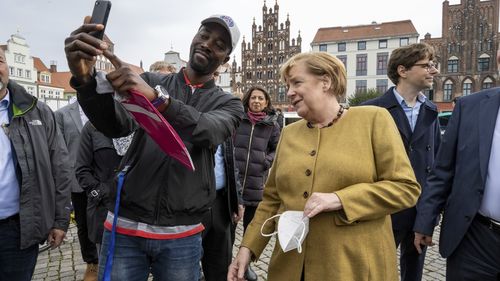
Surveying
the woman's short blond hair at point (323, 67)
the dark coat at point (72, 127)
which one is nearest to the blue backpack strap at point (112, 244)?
the woman's short blond hair at point (323, 67)

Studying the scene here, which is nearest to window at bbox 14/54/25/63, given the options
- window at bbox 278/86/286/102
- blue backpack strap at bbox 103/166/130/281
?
window at bbox 278/86/286/102

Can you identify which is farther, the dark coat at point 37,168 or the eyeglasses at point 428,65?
the eyeglasses at point 428,65

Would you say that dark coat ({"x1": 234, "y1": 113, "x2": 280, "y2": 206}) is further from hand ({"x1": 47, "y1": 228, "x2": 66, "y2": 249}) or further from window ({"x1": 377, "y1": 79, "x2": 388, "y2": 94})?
window ({"x1": 377, "y1": 79, "x2": 388, "y2": 94})

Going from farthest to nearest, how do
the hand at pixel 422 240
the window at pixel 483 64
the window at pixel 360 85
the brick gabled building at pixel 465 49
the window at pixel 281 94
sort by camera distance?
the window at pixel 281 94, the window at pixel 360 85, the brick gabled building at pixel 465 49, the window at pixel 483 64, the hand at pixel 422 240

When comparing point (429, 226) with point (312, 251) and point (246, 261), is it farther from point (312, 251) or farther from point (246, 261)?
point (246, 261)

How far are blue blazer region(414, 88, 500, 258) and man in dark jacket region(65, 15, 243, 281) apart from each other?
59.7 inches

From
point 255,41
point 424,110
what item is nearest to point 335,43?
point 255,41

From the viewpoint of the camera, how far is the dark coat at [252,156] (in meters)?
4.64

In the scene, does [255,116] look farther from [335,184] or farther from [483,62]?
[483,62]

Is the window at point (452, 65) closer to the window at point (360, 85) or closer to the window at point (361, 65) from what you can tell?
the window at point (361, 65)

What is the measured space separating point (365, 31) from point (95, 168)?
180 feet

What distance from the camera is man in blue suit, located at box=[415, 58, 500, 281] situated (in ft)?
7.25

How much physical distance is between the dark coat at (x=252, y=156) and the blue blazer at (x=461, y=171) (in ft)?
7.43

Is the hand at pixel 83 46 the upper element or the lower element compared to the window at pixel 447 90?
lower
